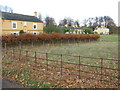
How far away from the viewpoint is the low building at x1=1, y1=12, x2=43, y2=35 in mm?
23533

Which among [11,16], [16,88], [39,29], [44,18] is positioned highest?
[44,18]

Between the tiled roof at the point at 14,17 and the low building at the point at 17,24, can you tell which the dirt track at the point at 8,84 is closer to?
the low building at the point at 17,24

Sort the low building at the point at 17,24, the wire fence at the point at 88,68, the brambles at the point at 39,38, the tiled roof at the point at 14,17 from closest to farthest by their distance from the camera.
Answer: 1. the wire fence at the point at 88,68
2. the brambles at the point at 39,38
3. the low building at the point at 17,24
4. the tiled roof at the point at 14,17

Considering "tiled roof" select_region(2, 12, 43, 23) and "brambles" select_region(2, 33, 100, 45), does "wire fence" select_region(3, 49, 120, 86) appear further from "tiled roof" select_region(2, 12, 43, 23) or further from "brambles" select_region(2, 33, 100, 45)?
"tiled roof" select_region(2, 12, 43, 23)

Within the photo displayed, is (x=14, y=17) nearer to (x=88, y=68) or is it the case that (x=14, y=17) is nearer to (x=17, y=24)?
(x=17, y=24)

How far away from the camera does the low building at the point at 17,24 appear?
23533mm

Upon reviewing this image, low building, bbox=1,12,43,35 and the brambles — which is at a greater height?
low building, bbox=1,12,43,35

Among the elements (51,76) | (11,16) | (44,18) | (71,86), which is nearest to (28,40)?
(11,16)

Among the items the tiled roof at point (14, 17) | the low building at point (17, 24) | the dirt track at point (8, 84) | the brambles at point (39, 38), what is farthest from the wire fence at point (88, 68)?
→ the tiled roof at point (14, 17)

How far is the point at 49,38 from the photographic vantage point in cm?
2027

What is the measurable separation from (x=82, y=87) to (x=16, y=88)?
2.66m

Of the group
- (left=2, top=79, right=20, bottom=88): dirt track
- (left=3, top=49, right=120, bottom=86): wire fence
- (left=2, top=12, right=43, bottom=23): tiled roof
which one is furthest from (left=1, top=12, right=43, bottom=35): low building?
(left=2, top=79, right=20, bottom=88): dirt track

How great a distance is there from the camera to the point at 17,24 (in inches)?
1007

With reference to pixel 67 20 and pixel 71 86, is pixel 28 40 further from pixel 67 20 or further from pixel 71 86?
pixel 67 20
